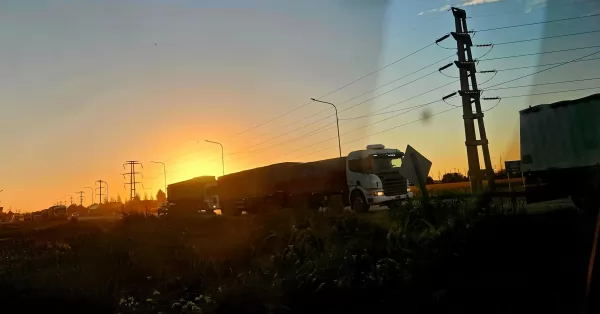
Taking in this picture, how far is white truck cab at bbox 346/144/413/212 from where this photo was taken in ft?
102

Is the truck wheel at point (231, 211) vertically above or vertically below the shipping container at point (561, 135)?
below

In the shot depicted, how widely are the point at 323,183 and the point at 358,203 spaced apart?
4.57 meters

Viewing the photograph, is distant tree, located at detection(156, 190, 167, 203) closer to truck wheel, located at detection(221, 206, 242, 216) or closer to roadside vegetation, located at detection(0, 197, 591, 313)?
truck wheel, located at detection(221, 206, 242, 216)

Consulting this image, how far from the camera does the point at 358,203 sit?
32250 mm

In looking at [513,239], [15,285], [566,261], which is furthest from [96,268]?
[566,261]

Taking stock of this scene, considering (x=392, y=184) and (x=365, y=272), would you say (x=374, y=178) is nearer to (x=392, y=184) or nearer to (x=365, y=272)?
(x=392, y=184)

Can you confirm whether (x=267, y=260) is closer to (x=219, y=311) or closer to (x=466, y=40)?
(x=219, y=311)

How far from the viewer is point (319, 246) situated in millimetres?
13062

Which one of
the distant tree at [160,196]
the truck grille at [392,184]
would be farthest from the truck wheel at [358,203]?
the distant tree at [160,196]

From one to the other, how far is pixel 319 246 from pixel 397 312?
4429mm

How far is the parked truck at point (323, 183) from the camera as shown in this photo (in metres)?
31.6

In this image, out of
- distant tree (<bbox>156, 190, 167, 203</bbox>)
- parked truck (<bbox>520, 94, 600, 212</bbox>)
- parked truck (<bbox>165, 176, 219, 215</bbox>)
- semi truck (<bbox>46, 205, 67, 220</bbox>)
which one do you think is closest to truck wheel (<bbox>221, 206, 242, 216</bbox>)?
parked truck (<bbox>165, 176, 219, 215</bbox>)

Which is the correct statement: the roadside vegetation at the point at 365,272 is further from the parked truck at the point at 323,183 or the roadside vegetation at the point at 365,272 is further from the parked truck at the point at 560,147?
the parked truck at the point at 323,183

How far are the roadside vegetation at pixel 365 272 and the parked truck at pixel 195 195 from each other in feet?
143
